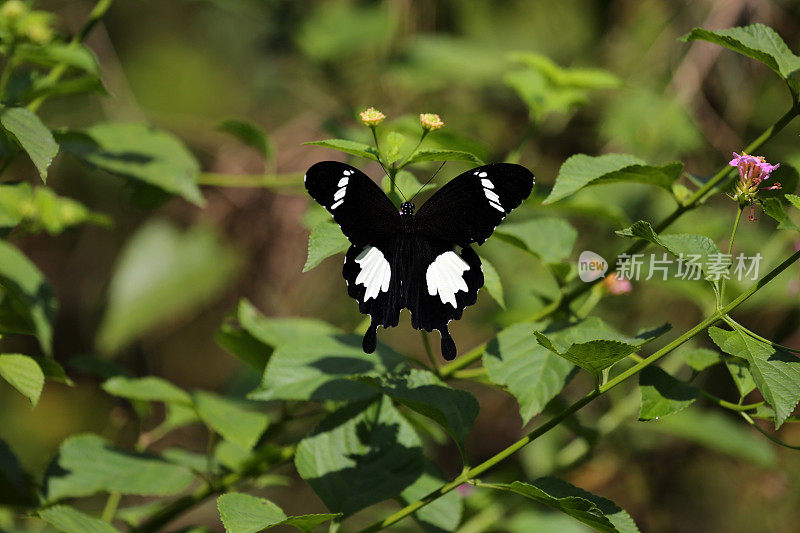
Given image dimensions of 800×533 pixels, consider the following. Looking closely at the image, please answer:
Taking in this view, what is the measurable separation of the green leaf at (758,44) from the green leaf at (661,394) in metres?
0.33

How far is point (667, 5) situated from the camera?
2.17 metres

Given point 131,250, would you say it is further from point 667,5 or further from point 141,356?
point 667,5

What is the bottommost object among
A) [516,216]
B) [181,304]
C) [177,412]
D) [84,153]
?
[181,304]

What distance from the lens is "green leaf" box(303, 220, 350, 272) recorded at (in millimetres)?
671

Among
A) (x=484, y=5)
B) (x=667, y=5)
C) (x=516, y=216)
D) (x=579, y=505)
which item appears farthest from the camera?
(x=484, y=5)

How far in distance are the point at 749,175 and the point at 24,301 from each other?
2.68 ft

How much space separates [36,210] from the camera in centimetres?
99

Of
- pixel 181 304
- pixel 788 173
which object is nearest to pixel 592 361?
pixel 788 173

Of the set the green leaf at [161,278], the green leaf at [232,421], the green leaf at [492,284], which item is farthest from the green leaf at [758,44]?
the green leaf at [161,278]

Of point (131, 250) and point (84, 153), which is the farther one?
point (131, 250)

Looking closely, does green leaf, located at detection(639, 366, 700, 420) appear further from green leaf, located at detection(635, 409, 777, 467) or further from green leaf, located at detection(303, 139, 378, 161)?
green leaf, located at detection(635, 409, 777, 467)

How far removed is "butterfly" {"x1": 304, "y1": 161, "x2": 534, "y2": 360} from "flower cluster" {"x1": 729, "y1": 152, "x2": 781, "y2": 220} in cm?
21

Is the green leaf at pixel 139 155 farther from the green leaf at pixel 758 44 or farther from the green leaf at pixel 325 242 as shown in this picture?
the green leaf at pixel 758 44

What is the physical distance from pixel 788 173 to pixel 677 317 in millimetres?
1436
